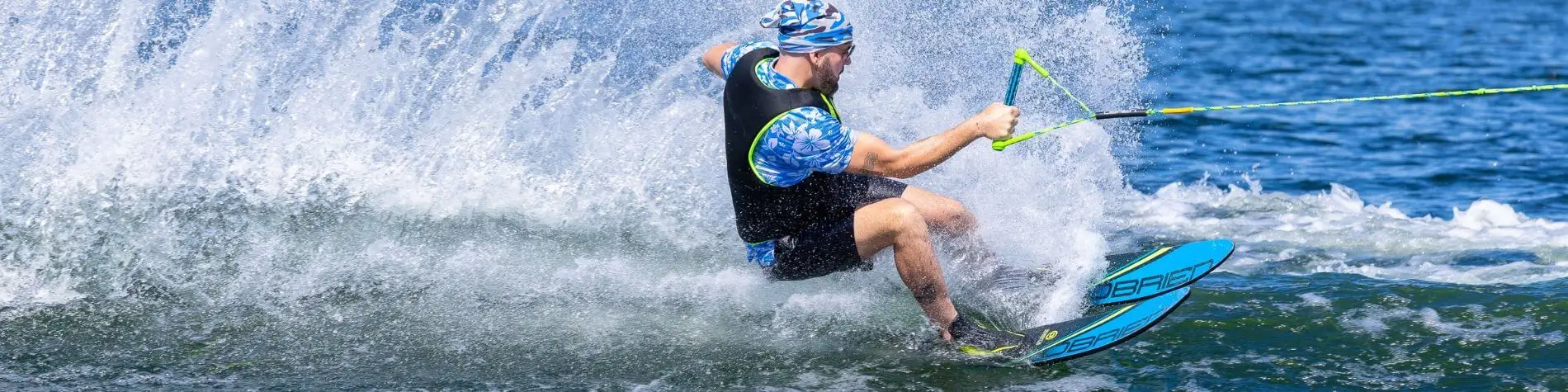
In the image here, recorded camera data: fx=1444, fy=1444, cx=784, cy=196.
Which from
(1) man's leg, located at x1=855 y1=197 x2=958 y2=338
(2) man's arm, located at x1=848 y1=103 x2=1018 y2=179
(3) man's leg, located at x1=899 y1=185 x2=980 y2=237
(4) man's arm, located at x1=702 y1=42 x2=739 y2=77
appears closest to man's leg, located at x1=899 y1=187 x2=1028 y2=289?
(3) man's leg, located at x1=899 y1=185 x2=980 y2=237

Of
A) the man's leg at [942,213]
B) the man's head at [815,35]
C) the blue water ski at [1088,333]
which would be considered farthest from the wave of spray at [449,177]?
the man's head at [815,35]

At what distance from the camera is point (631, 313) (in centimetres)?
598

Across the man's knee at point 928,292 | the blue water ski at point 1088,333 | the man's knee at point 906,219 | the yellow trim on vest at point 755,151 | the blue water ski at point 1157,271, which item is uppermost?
the yellow trim on vest at point 755,151

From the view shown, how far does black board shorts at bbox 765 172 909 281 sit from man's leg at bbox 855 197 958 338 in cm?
5

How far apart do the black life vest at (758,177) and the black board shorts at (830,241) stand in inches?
0.6

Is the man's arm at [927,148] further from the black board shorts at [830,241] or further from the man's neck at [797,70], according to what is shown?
the black board shorts at [830,241]

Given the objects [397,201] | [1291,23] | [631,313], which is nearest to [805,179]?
[631,313]

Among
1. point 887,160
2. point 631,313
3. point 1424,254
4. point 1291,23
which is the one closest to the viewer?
point 887,160

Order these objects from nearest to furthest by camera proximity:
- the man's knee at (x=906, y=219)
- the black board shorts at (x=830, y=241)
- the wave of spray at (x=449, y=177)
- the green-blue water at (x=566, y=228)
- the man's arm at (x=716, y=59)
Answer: the man's knee at (x=906, y=219) < the black board shorts at (x=830, y=241) < the green-blue water at (x=566, y=228) < the man's arm at (x=716, y=59) < the wave of spray at (x=449, y=177)

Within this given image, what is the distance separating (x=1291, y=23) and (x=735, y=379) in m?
16.9

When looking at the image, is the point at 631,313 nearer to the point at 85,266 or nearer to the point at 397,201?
the point at 397,201

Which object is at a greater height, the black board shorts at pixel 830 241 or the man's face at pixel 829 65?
the man's face at pixel 829 65

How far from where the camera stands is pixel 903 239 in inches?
204

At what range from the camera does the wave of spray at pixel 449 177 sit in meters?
5.87
